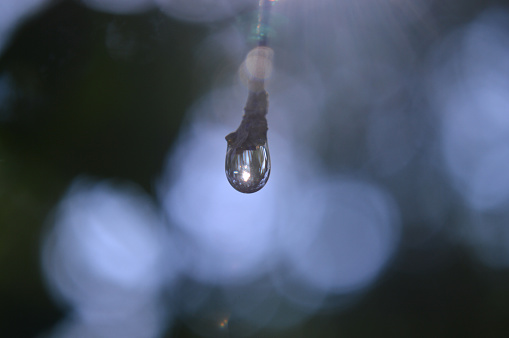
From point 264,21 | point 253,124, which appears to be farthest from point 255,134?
point 264,21

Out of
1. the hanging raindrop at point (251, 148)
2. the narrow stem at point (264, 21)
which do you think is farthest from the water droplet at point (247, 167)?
the narrow stem at point (264, 21)

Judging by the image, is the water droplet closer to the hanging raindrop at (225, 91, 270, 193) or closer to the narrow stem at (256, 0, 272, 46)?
the hanging raindrop at (225, 91, 270, 193)

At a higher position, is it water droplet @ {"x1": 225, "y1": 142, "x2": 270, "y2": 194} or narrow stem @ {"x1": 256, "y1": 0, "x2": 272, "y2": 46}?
narrow stem @ {"x1": 256, "y1": 0, "x2": 272, "y2": 46}

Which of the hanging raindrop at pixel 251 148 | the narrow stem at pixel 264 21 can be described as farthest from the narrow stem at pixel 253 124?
the narrow stem at pixel 264 21

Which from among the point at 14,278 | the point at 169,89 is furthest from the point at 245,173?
the point at 14,278

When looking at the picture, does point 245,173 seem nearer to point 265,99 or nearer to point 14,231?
point 265,99

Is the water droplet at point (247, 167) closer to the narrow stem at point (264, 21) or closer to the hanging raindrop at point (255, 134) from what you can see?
the hanging raindrop at point (255, 134)

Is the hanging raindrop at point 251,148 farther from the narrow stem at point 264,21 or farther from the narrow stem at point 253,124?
the narrow stem at point 264,21

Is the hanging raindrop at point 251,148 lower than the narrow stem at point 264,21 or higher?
lower

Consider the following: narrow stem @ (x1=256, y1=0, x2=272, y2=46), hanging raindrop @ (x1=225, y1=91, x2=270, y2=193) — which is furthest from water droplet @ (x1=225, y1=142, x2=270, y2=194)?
narrow stem @ (x1=256, y1=0, x2=272, y2=46)
